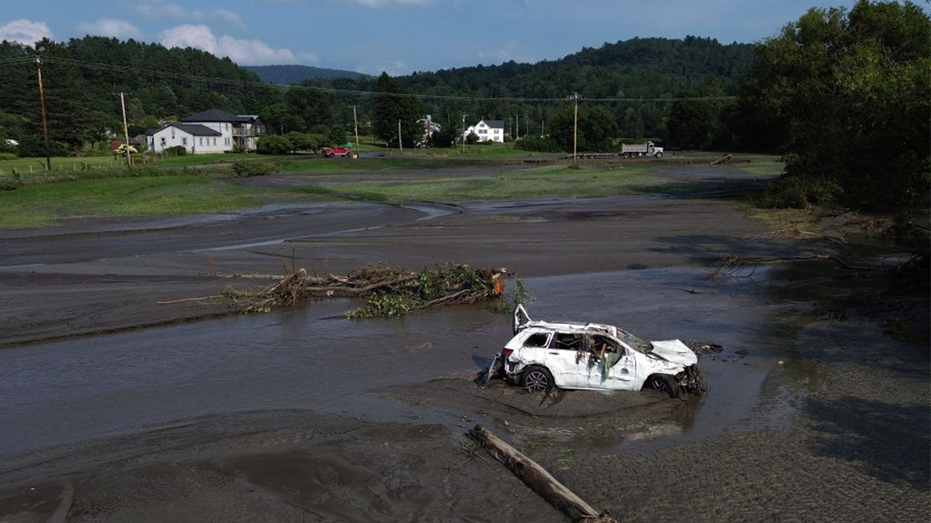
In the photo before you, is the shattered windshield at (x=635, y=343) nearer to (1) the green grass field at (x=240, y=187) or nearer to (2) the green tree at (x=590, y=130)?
(1) the green grass field at (x=240, y=187)

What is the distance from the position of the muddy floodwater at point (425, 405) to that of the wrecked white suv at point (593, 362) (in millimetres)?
303

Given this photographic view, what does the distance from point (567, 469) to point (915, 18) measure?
55.6 m

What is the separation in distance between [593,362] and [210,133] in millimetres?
121143

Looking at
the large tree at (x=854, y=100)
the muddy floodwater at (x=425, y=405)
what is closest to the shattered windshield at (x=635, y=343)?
the muddy floodwater at (x=425, y=405)

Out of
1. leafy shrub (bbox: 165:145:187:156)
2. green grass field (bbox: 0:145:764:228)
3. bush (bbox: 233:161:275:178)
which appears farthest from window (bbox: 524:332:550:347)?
leafy shrub (bbox: 165:145:187:156)

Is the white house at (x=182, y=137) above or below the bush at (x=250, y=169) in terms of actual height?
above

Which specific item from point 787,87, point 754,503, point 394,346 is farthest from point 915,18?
point 754,503

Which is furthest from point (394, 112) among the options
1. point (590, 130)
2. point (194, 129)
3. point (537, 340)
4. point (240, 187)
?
point (537, 340)

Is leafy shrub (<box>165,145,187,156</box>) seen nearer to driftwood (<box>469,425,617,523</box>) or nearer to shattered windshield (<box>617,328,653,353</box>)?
shattered windshield (<box>617,328,653,353</box>)

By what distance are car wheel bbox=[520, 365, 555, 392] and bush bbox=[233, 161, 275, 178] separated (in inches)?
2835

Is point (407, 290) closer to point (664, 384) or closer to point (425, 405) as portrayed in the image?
point (425, 405)

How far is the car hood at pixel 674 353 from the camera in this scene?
52.6 ft

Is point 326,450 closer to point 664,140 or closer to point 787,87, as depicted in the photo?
point 787,87

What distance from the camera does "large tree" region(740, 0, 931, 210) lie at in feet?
96.8
